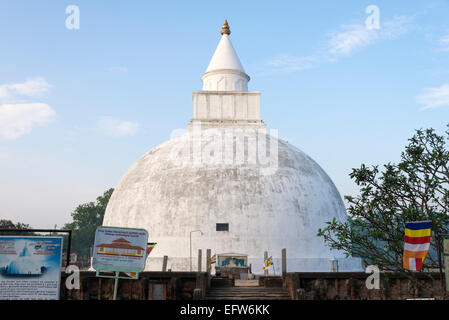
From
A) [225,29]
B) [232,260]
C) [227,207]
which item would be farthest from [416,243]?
[225,29]

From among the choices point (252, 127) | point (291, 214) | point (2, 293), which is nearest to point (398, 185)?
point (2, 293)

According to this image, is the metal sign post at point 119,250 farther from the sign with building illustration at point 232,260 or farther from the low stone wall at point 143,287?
the sign with building illustration at point 232,260

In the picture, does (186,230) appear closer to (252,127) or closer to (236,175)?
(236,175)

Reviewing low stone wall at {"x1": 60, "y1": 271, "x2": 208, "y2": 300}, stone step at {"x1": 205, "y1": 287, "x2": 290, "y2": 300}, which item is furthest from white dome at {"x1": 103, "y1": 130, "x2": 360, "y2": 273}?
low stone wall at {"x1": 60, "y1": 271, "x2": 208, "y2": 300}

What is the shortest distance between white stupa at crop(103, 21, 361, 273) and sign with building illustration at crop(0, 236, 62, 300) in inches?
638

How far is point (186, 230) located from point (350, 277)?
43.8 feet

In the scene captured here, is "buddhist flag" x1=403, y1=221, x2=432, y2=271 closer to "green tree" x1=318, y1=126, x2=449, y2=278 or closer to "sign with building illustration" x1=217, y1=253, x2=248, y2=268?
"green tree" x1=318, y1=126, x2=449, y2=278

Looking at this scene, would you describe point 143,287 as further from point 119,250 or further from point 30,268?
point 30,268

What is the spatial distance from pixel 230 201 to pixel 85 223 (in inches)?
2027

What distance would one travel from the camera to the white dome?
26.4 meters

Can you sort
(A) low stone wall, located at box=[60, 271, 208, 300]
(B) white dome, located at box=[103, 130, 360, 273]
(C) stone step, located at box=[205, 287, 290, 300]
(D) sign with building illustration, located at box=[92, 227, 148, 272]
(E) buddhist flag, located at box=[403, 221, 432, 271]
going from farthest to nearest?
(B) white dome, located at box=[103, 130, 360, 273] < (C) stone step, located at box=[205, 287, 290, 300] < (A) low stone wall, located at box=[60, 271, 208, 300] < (E) buddhist flag, located at box=[403, 221, 432, 271] < (D) sign with building illustration, located at box=[92, 227, 148, 272]
